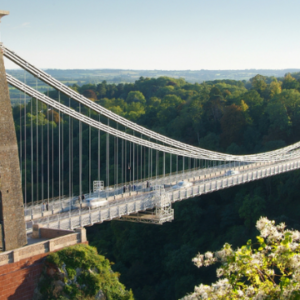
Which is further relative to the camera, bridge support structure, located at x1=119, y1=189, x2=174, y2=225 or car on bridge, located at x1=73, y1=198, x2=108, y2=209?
bridge support structure, located at x1=119, y1=189, x2=174, y2=225

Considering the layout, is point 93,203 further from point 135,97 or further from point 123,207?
point 135,97

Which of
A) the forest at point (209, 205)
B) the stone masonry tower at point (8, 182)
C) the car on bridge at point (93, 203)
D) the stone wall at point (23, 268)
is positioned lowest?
the forest at point (209, 205)

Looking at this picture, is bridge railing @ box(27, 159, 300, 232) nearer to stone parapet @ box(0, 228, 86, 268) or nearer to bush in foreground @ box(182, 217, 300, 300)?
stone parapet @ box(0, 228, 86, 268)

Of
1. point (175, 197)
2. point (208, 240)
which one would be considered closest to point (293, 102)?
point (208, 240)

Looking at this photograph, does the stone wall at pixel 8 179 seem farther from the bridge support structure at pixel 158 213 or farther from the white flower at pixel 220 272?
the white flower at pixel 220 272

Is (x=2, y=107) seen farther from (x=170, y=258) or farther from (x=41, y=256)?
(x=170, y=258)

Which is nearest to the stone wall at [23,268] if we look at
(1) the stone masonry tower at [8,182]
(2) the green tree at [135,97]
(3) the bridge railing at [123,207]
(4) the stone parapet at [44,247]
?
(4) the stone parapet at [44,247]

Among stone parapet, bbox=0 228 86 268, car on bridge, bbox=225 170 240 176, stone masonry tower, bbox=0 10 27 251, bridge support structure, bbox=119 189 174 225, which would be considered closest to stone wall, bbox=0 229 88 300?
stone parapet, bbox=0 228 86 268
